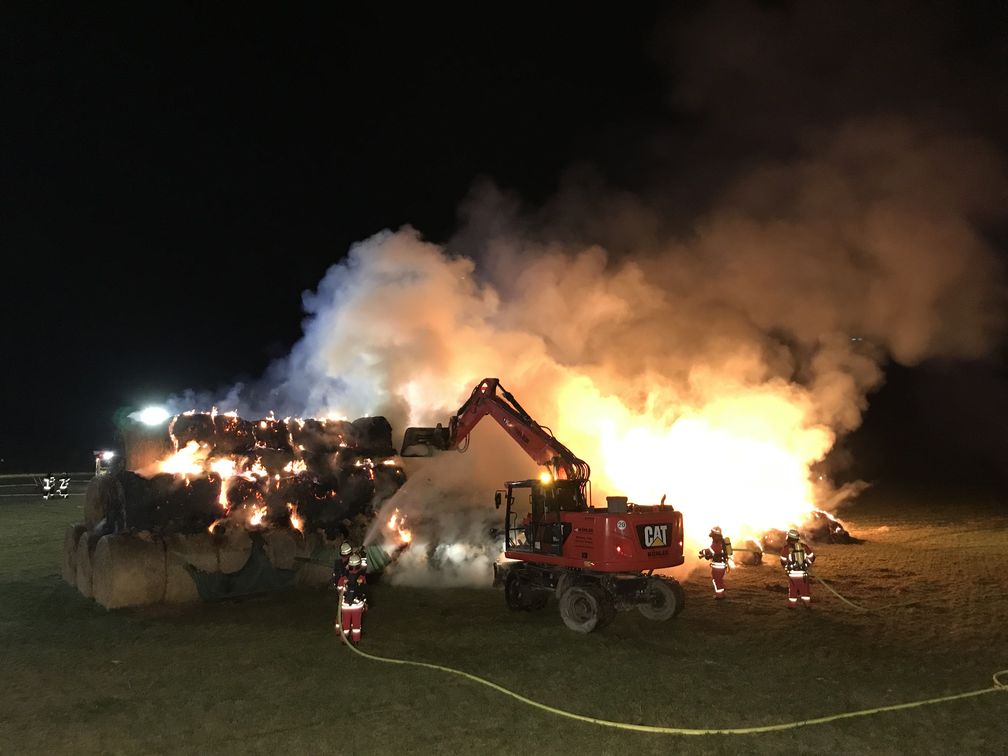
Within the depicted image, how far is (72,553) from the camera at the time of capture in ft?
53.1

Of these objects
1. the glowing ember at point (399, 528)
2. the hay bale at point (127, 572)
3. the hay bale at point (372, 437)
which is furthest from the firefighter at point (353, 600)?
the hay bale at point (372, 437)

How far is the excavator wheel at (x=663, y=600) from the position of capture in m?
13.1

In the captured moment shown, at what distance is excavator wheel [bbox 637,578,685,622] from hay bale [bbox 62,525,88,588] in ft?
40.3

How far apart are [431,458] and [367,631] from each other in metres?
8.25

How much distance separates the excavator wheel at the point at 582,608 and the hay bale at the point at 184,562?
7.68m

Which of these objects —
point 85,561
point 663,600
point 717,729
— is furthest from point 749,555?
point 85,561

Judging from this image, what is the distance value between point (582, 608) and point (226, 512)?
875cm

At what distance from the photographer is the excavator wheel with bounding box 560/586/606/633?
12.3 m

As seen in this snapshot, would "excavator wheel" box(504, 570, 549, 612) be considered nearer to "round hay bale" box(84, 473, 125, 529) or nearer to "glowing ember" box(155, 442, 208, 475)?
"glowing ember" box(155, 442, 208, 475)

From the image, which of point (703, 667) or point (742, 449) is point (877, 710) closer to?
point (703, 667)

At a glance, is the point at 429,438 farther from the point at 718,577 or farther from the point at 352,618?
the point at 718,577

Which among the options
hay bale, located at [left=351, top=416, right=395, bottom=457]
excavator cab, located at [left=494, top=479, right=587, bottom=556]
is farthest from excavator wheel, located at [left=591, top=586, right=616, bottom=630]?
hay bale, located at [left=351, top=416, right=395, bottom=457]

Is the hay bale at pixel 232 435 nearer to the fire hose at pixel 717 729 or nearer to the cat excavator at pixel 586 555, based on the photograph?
the cat excavator at pixel 586 555

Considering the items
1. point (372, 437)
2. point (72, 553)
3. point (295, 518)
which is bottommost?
point (72, 553)
